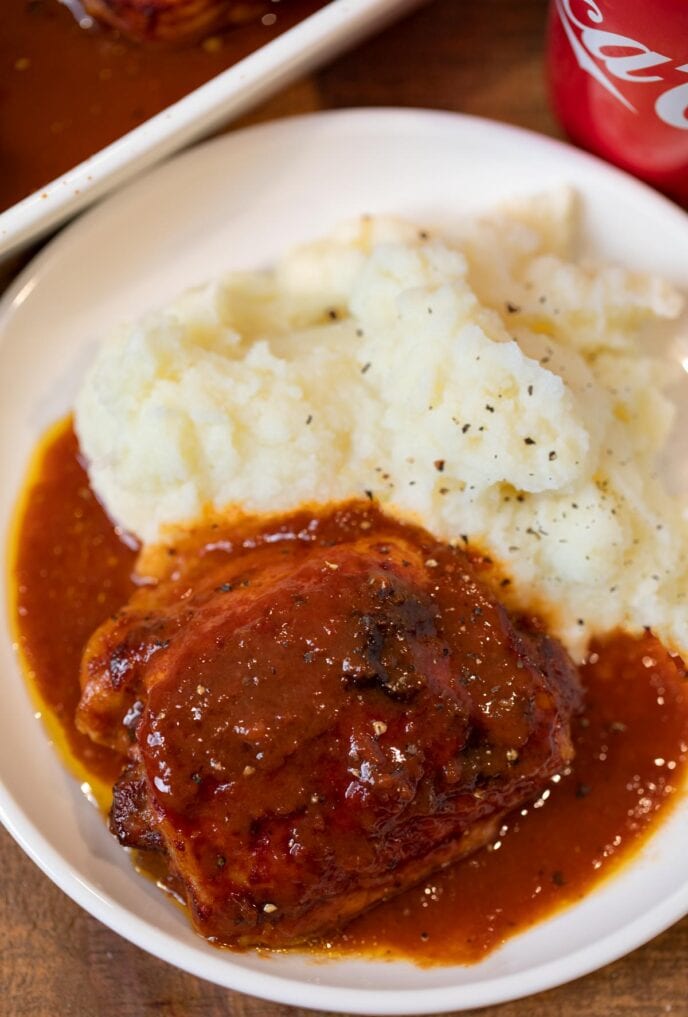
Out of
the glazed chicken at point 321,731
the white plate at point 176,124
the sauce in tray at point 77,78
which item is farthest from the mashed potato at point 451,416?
the sauce in tray at point 77,78

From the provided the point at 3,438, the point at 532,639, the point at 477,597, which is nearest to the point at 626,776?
the point at 532,639

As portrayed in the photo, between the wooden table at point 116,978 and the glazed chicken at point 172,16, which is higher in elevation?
the glazed chicken at point 172,16

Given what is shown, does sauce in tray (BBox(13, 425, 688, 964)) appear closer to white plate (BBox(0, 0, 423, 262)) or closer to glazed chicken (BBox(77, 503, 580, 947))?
glazed chicken (BBox(77, 503, 580, 947))

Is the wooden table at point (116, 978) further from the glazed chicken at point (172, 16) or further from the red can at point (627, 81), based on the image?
the glazed chicken at point (172, 16)

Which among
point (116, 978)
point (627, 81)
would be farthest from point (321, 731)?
point (627, 81)

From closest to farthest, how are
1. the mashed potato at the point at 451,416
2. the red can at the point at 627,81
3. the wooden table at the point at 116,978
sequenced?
the red can at the point at 627,81
the mashed potato at the point at 451,416
the wooden table at the point at 116,978

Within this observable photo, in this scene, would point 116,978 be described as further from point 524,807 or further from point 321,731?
point 524,807
